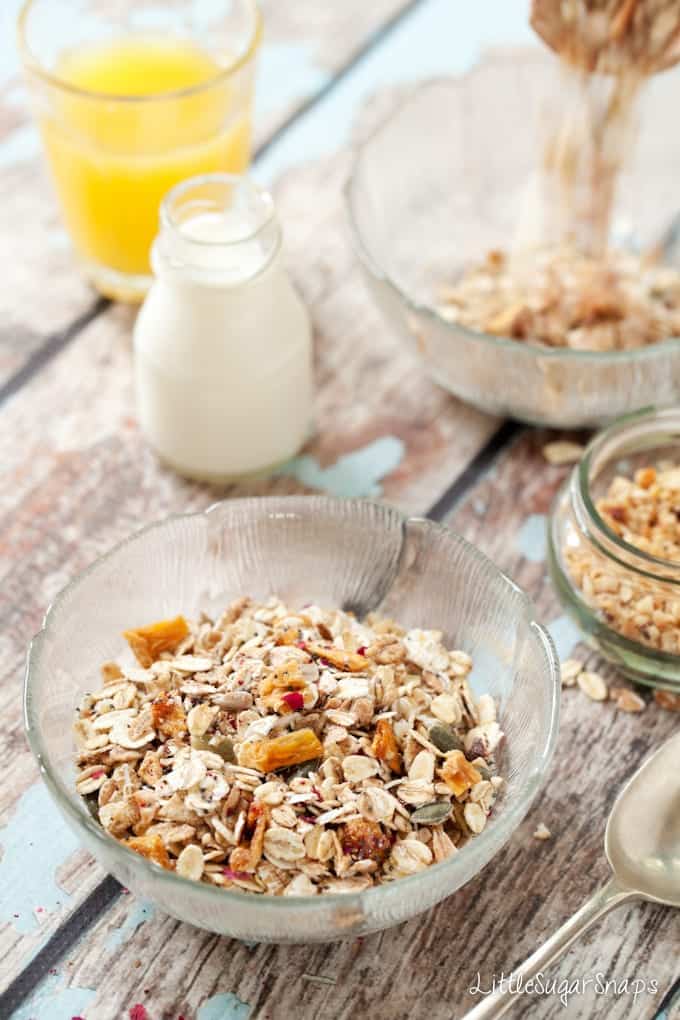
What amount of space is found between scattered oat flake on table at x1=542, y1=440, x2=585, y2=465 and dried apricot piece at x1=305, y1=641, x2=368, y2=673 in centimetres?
41

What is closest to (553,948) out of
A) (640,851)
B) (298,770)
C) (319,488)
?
(640,851)

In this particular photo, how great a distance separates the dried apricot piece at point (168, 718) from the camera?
1030 millimetres

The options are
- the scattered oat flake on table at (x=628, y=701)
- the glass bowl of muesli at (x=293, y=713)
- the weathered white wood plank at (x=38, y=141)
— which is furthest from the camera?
the weathered white wood plank at (x=38, y=141)

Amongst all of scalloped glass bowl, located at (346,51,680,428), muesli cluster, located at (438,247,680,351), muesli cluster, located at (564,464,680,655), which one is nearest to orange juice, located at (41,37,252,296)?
scalloped glass bowl, located at (346,51,680,428)

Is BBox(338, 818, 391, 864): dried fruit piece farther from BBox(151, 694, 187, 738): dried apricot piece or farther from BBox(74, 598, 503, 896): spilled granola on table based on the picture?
BBox(151, 694, 187, 738): dried apricot piece

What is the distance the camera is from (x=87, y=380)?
4.84 feet

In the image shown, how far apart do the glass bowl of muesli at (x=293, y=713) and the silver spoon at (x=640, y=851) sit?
10 cm

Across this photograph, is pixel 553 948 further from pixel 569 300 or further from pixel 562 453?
pixel 569 300

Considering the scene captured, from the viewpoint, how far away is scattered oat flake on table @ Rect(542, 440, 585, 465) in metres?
1.40

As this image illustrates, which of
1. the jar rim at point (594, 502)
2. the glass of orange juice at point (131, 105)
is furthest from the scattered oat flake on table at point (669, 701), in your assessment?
the glass of orange juice at point (131, 105)

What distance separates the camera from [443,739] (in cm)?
104

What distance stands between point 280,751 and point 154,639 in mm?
185

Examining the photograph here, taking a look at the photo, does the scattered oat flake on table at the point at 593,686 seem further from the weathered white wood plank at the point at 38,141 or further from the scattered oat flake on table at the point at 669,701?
the weathered white wood plank at the point at 38,141

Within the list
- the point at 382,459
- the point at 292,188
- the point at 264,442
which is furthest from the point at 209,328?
the point at 292,188
